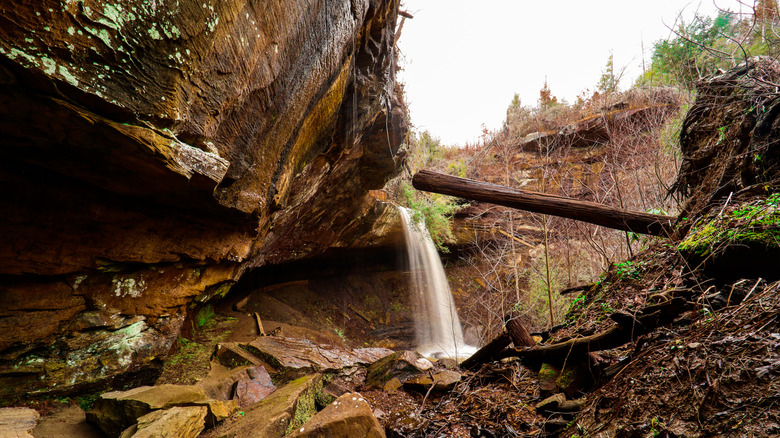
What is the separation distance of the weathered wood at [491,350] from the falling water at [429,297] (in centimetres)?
702

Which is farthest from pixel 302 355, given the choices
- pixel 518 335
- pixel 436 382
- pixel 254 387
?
pixel 518 335

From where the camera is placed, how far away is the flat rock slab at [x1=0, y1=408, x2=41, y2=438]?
2.21 m

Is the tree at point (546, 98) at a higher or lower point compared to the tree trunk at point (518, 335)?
higher

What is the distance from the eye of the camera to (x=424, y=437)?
3.20 m

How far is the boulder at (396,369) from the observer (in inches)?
206

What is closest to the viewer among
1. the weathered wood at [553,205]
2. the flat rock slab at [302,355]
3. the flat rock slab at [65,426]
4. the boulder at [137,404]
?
the flat rock slab at [65,426]

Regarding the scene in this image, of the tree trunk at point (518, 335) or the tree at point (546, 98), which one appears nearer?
the tree trunk at point (518, 335)

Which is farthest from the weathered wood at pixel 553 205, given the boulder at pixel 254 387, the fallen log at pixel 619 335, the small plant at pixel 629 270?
the boulder at pixel 254 387

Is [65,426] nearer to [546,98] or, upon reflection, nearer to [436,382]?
[436,382]

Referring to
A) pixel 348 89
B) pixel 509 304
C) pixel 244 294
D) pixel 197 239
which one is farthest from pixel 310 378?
pixel 509 304

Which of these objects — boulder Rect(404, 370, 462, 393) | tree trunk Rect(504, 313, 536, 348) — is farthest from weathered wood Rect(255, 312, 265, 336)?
tree trunk Rect(504, 313, 536, 348)

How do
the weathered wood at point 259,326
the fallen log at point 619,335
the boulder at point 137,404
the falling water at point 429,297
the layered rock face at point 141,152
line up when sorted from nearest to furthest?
the layered rock face at point 141,152, the fallen log at point 619,335, the boulder at point 137,404, the weathered wood at point 259,326, the falling water at point 429,297

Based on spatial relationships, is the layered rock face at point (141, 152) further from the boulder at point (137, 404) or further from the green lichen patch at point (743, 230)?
the green lichen patch at point (743, 230)

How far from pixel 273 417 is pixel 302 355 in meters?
2.93
